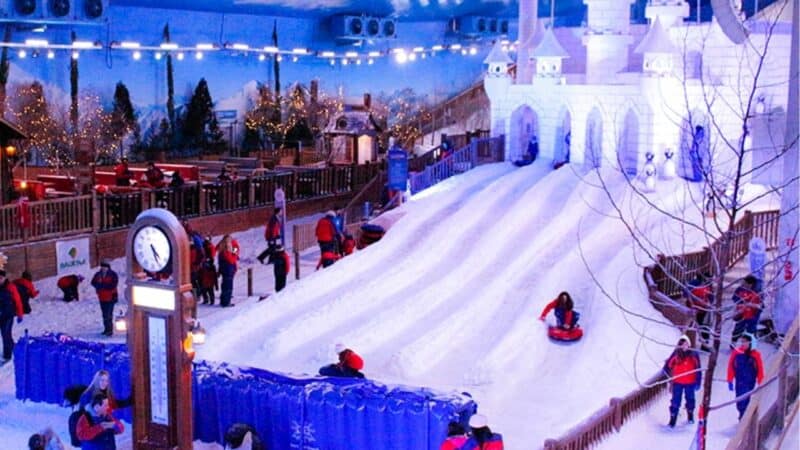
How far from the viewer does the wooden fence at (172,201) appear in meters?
22.6

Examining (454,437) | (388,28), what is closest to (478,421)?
(454,437)

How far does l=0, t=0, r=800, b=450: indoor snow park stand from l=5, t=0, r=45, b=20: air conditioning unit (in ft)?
0.23

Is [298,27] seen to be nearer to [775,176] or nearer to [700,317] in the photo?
[775,176]

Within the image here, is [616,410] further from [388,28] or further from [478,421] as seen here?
[388,28]

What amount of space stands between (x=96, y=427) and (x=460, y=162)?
57.9 ft

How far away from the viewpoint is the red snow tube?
17.7m

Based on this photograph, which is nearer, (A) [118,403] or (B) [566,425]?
(A) [118,403]

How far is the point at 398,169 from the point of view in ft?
85.4

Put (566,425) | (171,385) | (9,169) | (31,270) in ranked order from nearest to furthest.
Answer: (171,385) → (566,425) → (31,270) → (9,169)

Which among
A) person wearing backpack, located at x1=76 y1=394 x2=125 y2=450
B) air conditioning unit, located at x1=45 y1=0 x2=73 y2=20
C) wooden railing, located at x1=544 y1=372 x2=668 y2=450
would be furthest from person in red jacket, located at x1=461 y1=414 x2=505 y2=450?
air conditioning unit, located at x1=45 y1=0 x2=73 y2=20

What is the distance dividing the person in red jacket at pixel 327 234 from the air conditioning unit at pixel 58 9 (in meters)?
12.7

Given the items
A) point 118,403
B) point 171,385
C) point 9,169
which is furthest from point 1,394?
point 9,169

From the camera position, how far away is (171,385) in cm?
1232

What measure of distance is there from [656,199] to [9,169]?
1493 cm
